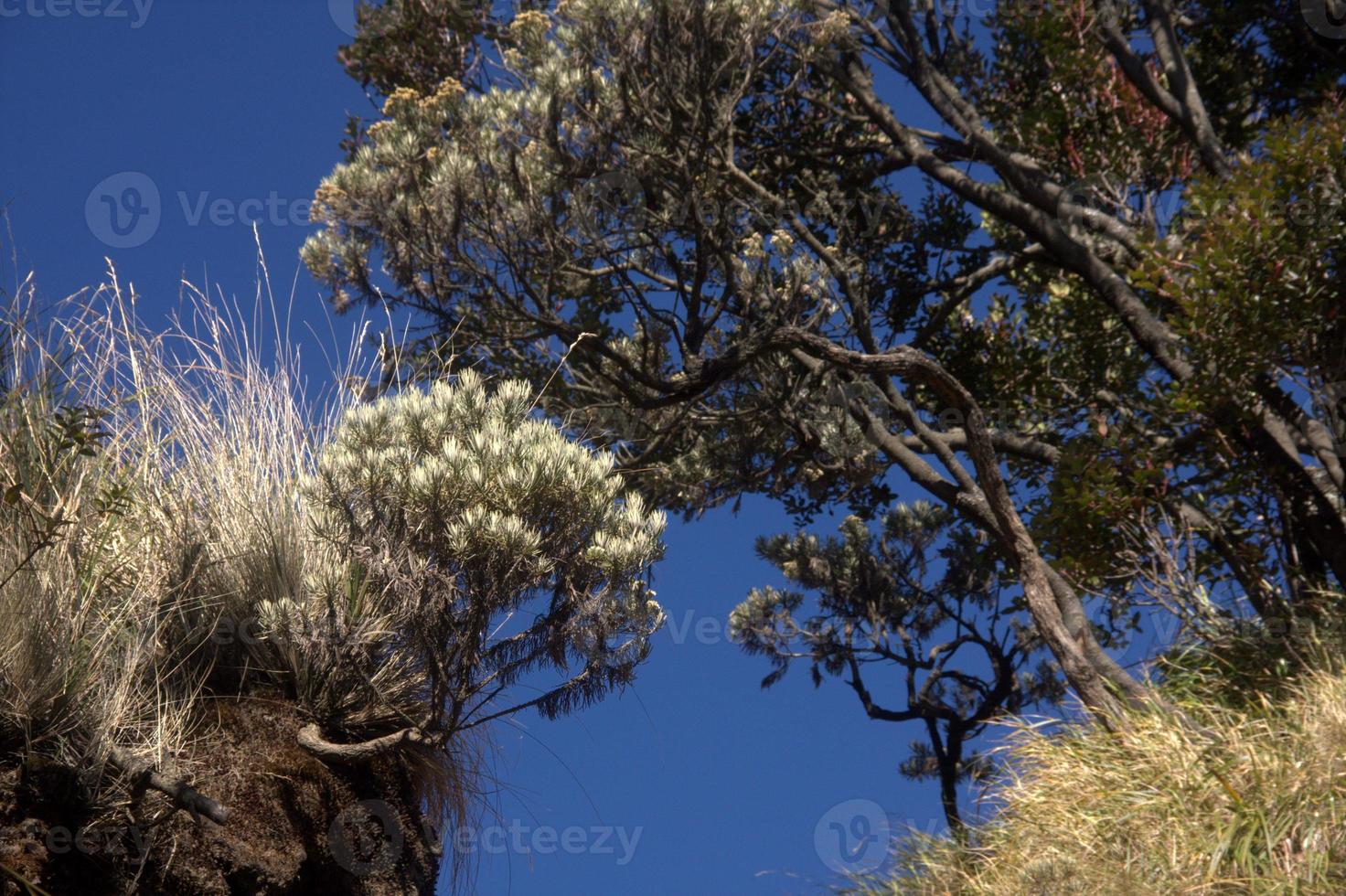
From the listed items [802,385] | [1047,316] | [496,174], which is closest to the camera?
[496,174]

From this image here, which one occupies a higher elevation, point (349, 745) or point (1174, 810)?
point (349, 745)

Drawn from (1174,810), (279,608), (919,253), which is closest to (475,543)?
(279,608)

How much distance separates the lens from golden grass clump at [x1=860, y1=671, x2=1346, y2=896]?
18.6 ft

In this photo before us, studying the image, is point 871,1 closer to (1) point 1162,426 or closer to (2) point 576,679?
(1) point 1162,426

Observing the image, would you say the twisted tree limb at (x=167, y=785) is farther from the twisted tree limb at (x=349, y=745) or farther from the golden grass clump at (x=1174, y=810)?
the golden grass clump at (x=1174, y=810)

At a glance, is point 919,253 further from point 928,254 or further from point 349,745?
point 349,745

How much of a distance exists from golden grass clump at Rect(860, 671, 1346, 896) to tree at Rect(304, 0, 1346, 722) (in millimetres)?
570

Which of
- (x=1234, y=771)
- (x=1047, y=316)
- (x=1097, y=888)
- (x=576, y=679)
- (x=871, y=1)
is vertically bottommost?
(x=1097, y=888)

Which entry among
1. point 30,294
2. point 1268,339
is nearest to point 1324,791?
point 1268,339

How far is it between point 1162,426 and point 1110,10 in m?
3.22

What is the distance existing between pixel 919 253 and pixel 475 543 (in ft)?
20.8

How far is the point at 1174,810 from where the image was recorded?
6137 millimetres

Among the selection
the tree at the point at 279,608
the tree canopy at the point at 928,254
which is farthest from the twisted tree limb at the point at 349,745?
the tree canopy at the point at 928,254

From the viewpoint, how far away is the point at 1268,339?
7.34m
